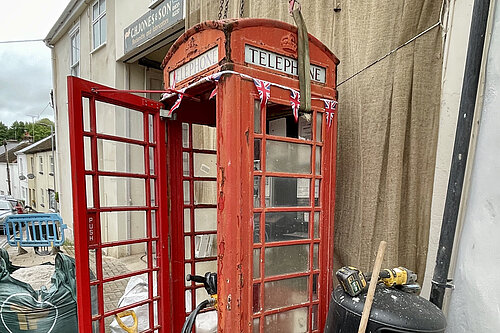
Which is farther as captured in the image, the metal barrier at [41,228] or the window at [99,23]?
the window at [99,23]

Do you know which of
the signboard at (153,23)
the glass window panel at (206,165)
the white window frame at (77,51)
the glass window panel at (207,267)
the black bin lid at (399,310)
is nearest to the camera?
the black bin lid at (399,310)

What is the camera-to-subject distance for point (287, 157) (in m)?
1.85

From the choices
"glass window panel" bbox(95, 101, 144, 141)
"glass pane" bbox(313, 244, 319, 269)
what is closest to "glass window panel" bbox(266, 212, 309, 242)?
"glass pane" bbox(313, 244, 319, 269)

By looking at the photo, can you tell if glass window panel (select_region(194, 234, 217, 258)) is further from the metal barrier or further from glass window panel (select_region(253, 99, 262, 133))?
the metal barrier

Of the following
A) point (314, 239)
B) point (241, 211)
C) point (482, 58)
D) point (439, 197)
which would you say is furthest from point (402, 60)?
point (241, 211)

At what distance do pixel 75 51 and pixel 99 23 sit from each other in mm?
2320

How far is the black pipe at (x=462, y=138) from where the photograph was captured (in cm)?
167

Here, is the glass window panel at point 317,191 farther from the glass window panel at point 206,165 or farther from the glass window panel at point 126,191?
the glass window panel at point 126,191

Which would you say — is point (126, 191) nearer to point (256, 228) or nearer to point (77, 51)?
point (77, 51)

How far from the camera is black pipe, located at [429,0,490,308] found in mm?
1671

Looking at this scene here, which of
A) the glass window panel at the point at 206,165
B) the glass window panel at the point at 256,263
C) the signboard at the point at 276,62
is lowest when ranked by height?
the glass window panel at the point at 256,263

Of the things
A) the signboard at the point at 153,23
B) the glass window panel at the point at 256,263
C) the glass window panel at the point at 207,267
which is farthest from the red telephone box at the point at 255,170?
the signboard at the point at 153,23

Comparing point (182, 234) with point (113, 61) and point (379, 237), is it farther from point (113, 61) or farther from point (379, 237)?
point (113, 61)

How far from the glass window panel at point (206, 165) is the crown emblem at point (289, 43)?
8.08ft
